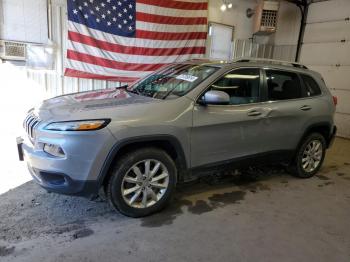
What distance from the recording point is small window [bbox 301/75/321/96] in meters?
3.92

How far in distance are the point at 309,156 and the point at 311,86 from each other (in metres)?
0.99

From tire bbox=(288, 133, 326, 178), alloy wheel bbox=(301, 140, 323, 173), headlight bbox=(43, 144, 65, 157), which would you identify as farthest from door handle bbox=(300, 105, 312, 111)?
headlight bbox=(43, 144, 65, 157)

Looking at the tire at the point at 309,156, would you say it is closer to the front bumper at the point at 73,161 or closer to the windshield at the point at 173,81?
the windshield at the point at 173,81

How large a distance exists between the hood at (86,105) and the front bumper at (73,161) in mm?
168

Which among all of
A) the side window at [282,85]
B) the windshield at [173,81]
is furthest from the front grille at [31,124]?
the side window at [282,85]

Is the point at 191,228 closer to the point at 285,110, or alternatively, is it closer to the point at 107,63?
the point at 285,110

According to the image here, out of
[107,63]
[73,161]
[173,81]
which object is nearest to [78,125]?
[73,161]

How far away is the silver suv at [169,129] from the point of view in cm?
243

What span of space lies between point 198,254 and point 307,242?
1.04 meters

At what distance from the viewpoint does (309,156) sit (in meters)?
4.13

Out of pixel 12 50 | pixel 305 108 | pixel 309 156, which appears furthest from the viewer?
pixel 12 50

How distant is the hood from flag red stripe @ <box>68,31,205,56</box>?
2.73 metres

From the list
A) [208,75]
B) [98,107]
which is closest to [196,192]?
[208,75]

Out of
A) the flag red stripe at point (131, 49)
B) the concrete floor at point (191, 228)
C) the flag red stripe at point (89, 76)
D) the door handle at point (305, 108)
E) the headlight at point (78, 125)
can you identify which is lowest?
the concrete floor at point (191, 228)
